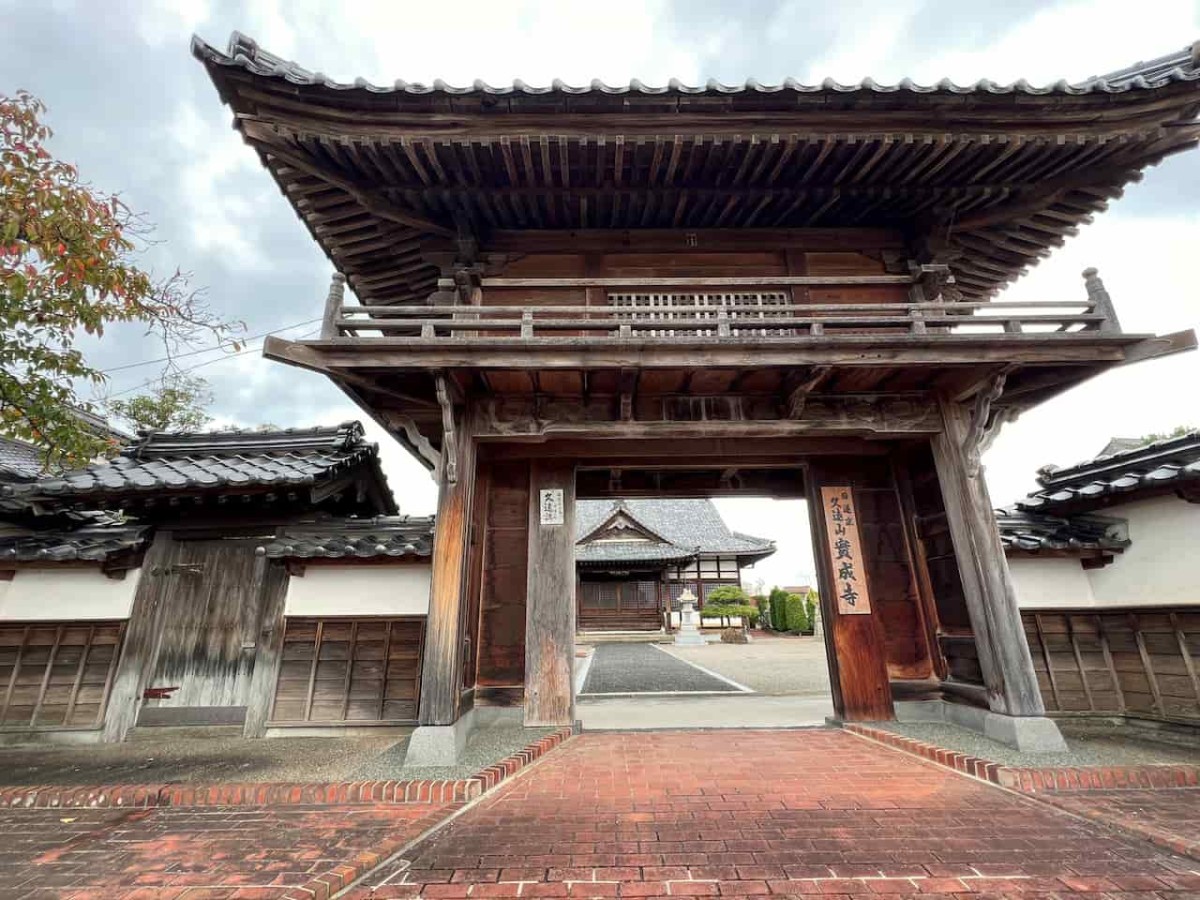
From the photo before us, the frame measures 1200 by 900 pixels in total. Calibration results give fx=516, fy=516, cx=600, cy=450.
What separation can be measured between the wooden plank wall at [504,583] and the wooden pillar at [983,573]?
5.16 metres

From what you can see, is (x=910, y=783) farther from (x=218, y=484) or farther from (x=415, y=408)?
(x=218, y=484)

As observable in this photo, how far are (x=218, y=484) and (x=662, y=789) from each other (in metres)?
6.25

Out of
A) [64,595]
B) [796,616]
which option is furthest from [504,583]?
[796,616]

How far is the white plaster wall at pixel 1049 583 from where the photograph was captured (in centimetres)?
650

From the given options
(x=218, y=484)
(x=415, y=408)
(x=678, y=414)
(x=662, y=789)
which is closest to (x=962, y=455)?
(x=678, y=414)

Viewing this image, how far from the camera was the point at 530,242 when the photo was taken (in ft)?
22.4

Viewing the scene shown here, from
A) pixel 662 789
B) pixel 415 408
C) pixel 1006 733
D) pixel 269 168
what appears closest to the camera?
pixel 662 789

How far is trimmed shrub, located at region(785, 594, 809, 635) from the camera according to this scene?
28.0 m

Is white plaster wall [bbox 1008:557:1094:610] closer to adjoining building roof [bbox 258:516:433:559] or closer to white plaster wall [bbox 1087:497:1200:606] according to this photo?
white plaster wall [bbox 1087:497:1200:606]

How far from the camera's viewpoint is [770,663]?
16578 mm

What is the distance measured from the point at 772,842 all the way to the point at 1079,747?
412cm

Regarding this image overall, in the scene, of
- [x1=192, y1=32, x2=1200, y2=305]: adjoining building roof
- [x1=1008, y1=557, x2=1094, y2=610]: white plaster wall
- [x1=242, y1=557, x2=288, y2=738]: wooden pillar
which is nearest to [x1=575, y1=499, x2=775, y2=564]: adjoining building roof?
[x1=1008, y1=557, x2=1094, y2=610]: white plaster wall

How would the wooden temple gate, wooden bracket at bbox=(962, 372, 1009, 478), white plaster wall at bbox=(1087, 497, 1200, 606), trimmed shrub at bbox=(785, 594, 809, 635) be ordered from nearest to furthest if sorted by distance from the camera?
the wooden temple gate → wooden bracket at bbox=(962, 372, 1009, 478) → white plaster wall at bbox=(1087, 497, 1200, 606) → trimmed shrub at bbox=(785, 594, 809, 635)

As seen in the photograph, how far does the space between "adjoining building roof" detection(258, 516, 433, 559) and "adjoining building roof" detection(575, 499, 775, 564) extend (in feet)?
58.1
